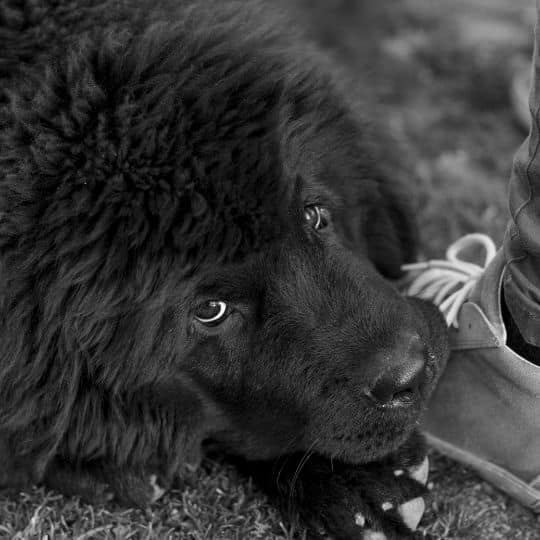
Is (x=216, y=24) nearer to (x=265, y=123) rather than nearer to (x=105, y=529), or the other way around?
(x=265, y=123)

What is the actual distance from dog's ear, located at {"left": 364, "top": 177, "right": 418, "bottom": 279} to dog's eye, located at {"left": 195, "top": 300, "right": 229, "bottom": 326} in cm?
74

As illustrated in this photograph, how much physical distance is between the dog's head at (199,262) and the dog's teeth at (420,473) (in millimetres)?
146

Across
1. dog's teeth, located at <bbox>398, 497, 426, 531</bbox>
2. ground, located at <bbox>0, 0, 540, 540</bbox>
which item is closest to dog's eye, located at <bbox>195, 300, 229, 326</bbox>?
ground, located at <bbox>0, 0, 540, 540</bbox>

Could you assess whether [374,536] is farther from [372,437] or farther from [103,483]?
[103,483]

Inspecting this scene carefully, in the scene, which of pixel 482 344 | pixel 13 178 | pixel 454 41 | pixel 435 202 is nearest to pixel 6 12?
pixel 13 178

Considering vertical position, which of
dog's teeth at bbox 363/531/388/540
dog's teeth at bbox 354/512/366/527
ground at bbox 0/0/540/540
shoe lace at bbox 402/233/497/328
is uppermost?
shoe lace at bbox 402/233/497/328

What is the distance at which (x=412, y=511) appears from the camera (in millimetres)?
2033

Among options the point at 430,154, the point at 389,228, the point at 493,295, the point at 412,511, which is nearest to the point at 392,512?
the point at 412,511

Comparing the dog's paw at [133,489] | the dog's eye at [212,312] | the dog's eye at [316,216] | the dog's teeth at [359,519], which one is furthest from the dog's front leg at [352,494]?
the dog's eye at [316,216]

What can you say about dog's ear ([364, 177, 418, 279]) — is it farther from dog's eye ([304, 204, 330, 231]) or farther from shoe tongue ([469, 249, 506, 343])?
shoe tongue ([469, 249, 506, 343])

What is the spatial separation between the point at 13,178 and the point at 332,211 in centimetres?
86

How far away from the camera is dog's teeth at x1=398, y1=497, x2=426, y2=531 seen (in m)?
2.02

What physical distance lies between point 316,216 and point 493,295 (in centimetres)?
50

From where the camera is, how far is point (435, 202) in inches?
135
